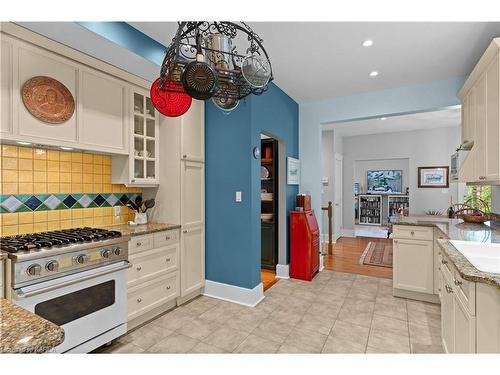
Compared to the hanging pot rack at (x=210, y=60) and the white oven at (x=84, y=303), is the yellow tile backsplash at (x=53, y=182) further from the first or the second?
the hanging pot rack at (x=210, y=60)

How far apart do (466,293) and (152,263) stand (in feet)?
7.69

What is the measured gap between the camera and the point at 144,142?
111 inches

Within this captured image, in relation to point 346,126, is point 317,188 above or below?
below

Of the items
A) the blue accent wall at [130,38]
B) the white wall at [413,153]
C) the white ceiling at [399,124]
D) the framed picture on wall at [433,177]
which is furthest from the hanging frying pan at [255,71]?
the framed picture on wall at [433,177]

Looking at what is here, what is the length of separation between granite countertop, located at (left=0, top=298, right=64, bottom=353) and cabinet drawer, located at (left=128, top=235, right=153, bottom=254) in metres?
1.56

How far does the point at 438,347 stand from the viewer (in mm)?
2172

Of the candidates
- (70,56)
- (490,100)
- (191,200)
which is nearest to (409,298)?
(490,100)

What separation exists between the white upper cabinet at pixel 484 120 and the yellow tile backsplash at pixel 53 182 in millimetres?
3375

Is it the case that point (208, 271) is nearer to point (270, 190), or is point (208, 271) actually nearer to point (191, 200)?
point (191, 200)

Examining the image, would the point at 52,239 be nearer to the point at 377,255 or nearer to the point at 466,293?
the point at 466,293

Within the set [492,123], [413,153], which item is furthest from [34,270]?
[413,153]

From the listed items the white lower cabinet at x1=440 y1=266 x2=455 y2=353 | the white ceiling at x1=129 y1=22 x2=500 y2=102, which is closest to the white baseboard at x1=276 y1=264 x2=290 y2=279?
the white lower cabinet at x1=440 y1=266 x2=455 y2=353

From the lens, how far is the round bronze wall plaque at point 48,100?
191 centimetres
